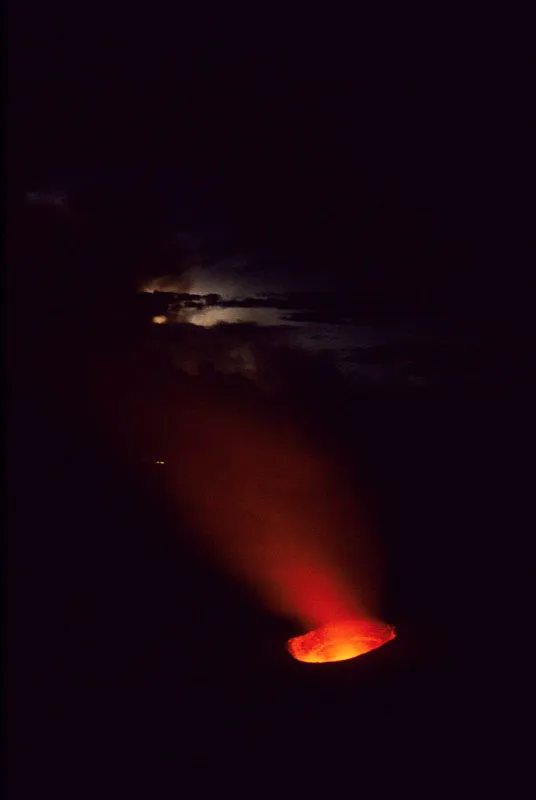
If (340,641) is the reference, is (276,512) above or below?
above

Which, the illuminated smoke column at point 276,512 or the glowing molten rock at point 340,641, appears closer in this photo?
the glowing molten rock at point 340,641

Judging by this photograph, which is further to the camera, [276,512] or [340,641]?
[276,512]

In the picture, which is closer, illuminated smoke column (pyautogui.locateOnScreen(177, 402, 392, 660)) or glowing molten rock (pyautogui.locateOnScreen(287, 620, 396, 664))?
glowing molten rock (pyautogui.locateOnScreen(287, 620, 396, 664))

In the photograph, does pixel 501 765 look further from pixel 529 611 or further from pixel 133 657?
pixel 133 657

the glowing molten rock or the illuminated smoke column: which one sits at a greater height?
the illuminated smoke column
